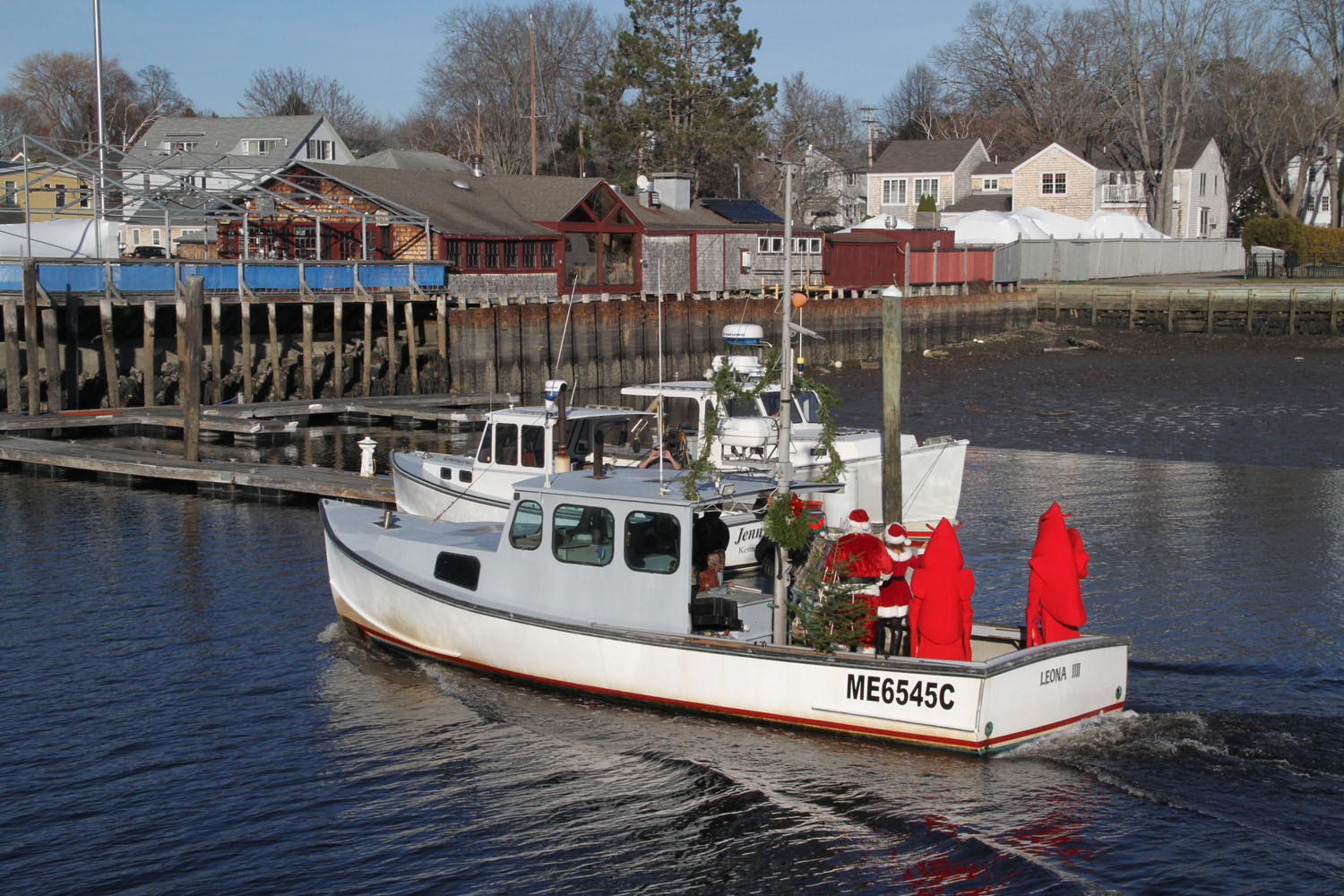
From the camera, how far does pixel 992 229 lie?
72125 millimetres

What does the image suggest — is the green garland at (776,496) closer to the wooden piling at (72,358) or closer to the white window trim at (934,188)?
the wooden piling at (72,358)

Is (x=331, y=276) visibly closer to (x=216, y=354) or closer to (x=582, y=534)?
(x=216, y=354)

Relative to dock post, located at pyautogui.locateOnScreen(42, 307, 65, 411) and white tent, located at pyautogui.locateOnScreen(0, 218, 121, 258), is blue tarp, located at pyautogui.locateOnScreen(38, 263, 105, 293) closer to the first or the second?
dock post, located at pyautogui.locateOnScreen(42, 307, 65, 411)

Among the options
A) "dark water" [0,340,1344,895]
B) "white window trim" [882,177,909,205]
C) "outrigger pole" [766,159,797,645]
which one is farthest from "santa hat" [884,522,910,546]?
"white window trim" [882,177,909,205]

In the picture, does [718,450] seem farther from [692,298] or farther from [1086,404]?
[692,298]

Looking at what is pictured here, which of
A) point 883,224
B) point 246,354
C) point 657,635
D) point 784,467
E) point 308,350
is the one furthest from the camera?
point 883,224

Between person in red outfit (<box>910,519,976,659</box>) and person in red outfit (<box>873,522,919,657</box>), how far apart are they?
10.8 inches

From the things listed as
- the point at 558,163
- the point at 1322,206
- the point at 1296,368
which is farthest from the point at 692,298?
the point at 1322,206

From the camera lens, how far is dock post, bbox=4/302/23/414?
32.8m

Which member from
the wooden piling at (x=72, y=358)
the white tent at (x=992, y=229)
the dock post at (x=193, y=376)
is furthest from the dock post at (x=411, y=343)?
the white tent at (x=992, y=229)

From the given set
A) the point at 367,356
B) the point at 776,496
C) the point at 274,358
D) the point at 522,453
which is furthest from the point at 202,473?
the point at 776,496

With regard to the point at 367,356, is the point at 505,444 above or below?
below

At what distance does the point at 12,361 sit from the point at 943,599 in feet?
93.2

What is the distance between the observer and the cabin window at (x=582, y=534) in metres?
13.5
